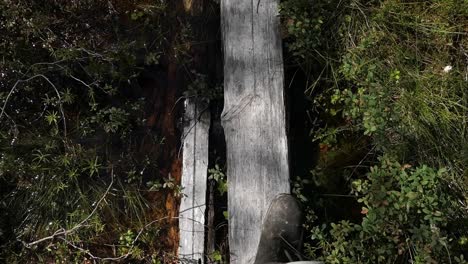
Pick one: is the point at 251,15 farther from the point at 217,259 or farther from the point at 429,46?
the point at 217,259

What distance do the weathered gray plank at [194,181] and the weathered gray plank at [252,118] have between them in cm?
44

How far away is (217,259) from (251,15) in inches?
72.0

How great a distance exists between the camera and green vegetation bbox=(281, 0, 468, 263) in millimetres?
3906

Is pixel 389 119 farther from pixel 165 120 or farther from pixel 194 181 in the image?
pixel 165 120

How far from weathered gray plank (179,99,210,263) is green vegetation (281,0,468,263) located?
32.7 inches

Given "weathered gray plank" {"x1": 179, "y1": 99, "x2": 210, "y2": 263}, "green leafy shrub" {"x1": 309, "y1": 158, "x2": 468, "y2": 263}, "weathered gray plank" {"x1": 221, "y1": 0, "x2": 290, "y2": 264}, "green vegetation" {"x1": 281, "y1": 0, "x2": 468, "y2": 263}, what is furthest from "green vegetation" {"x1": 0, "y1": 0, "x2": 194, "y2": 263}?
"green leafy shrub" {"x1": 309, "y1": 158, "x2": 468, "y2": 263}

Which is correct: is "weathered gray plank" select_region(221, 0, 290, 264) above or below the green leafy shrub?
above

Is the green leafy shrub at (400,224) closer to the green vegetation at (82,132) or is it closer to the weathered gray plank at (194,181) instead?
the weathered gray plank at (194,181)

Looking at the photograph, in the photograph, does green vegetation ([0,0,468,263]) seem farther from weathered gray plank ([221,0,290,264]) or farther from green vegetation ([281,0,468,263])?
weathered gray plank ([221,0,290,264])

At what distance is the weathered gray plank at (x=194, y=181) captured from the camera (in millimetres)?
4387

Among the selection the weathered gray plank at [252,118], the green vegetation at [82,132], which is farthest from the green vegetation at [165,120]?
the weathered gray plank at [252,118]

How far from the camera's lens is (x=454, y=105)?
4391mm

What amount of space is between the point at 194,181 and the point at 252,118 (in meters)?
0.76

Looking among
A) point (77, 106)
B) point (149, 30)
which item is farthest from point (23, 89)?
point (149, 30)
